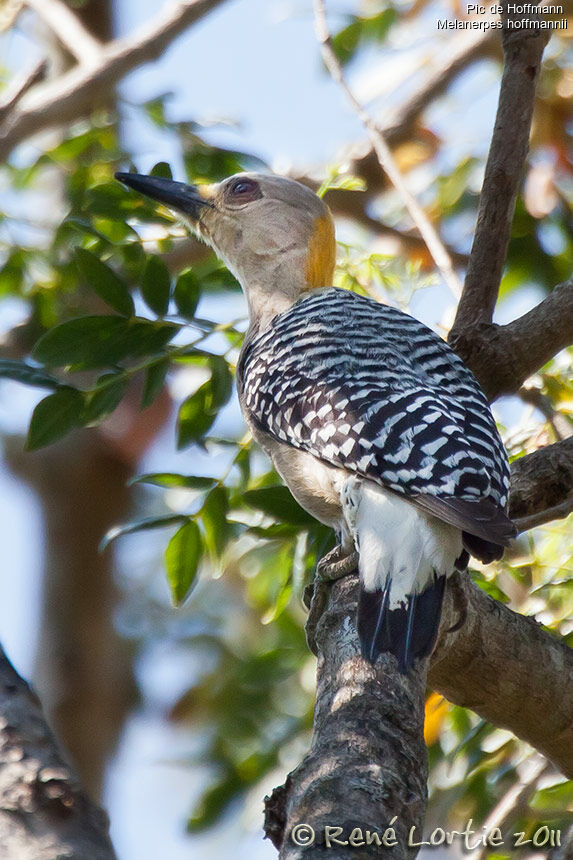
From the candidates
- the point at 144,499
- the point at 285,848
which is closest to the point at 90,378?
the point at 144,499

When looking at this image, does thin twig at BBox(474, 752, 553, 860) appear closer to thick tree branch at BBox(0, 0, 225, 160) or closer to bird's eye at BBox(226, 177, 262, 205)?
bird's eye at BBox(226, 177, 262, 205)

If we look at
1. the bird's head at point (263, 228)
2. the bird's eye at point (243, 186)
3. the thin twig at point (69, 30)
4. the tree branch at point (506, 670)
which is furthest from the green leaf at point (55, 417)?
the thin twig at point (69, 30)

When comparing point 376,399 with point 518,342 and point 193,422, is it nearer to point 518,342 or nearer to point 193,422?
point 518,342

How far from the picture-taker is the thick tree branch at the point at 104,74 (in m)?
5.28

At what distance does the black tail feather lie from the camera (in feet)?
8.88

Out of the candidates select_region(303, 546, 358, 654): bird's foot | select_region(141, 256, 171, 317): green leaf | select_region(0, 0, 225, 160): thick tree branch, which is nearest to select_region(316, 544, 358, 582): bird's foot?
select_region(303, 546, 358, 654): bird's foot

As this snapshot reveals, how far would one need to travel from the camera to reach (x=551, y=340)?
3846 millimetres

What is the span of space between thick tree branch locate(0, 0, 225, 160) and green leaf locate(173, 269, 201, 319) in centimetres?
181

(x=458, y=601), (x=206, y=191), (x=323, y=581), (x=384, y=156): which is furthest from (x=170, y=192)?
(x=458, y=601)

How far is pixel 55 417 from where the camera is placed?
374cm

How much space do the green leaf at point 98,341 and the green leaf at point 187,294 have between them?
0.30 feet

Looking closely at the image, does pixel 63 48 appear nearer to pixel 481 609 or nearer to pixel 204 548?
pixel 204 548

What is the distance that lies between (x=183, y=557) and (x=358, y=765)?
1.65 m

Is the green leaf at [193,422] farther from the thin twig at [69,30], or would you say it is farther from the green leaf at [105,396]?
the thin twig at [69,30]
